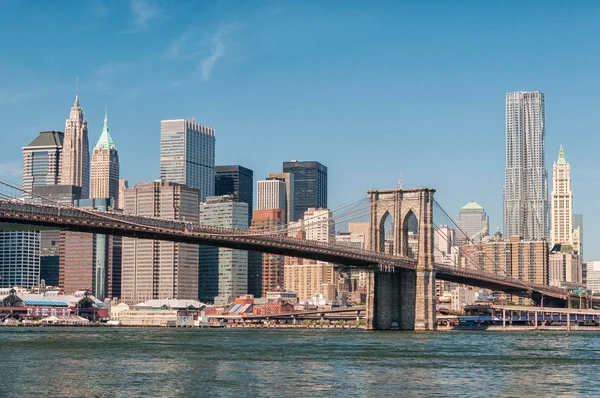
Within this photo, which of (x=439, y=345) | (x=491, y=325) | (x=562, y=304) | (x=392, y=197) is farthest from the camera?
(x=562, y=304)

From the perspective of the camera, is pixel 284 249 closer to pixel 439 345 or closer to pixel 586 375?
pixel 439 345

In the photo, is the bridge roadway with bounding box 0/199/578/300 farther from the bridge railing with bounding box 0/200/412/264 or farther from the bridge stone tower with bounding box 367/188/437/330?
the bridge stone tower with bounding box 367/188/437/330

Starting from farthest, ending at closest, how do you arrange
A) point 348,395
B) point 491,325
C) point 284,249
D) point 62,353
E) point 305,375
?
1. point 491,325
2. point 284,249
3. point 62,353
4. point 305,375
5. point 348,395

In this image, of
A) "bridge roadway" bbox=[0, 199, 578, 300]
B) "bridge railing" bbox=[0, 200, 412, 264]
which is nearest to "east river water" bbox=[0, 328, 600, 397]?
"bridge roadway" bbox=[0, 199, 578, 300]

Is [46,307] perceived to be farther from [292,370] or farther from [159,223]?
[292,370]

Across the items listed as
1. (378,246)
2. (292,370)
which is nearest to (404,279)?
(378,246)

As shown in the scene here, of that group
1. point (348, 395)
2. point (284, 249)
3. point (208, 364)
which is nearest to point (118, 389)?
point (348, 395)
